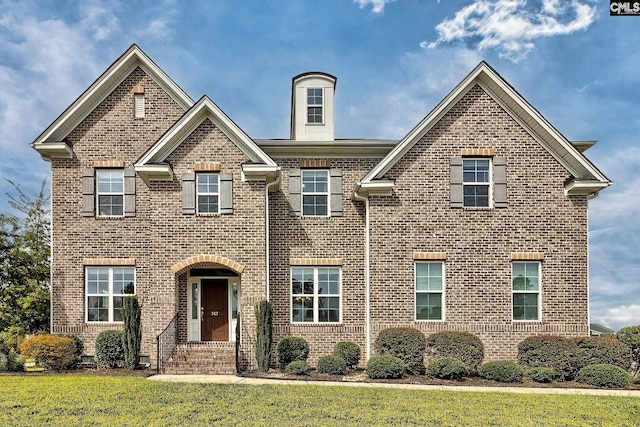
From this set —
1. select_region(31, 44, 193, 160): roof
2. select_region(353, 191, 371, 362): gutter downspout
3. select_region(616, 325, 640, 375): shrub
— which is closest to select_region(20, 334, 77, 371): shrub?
select_region(31, 44, 193, 160): roof

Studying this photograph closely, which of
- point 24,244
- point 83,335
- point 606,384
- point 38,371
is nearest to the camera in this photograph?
point 606,384

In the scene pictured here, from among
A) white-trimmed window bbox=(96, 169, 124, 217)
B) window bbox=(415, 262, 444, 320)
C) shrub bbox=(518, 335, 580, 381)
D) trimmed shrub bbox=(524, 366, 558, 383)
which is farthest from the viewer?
white-trimmed window bbox=(96, 169, 124, 217)

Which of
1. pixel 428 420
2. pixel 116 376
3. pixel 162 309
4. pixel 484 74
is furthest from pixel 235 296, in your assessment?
pixel 484 74

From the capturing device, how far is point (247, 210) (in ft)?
53.5

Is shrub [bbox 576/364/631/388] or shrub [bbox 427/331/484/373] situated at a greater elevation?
shrub [bbox 427/331/484/373]

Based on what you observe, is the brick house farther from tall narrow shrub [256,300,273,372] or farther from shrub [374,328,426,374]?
shrub [374,328,426,374]

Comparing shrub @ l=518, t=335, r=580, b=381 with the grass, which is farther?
shrub @ l=518, t=335, r=580, b=381

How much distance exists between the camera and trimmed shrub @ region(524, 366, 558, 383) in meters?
14.4

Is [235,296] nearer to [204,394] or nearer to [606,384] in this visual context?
[204,394]

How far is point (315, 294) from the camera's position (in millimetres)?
17312

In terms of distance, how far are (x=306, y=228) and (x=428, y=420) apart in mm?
8842

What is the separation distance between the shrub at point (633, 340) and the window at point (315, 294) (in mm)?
8655

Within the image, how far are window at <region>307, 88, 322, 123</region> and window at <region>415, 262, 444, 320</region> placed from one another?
259 inches

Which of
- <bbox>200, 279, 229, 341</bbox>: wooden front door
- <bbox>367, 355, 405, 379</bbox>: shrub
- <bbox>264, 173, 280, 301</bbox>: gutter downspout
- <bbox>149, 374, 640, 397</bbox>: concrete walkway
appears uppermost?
<bbox>264, 173, 280, 301</bbox>: gutter downspout
